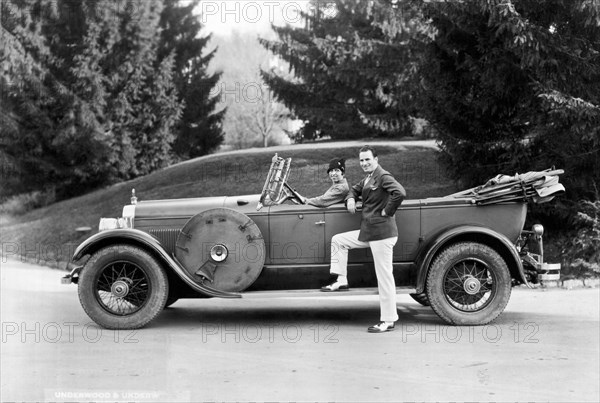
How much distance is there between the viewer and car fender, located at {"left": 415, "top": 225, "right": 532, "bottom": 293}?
24.5ft

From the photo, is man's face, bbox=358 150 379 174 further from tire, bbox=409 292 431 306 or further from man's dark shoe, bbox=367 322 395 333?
tire, bbox=409 292 431 306

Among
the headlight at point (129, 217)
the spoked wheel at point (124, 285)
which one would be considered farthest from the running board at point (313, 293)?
the headlight at point (129, 217)

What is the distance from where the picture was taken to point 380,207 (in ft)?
23.9

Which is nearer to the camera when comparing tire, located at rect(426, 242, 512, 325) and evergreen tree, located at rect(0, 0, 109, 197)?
tire, located at rect(426, 242, 512, 325)

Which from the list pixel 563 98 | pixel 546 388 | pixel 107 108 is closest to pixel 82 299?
pixel 546 388

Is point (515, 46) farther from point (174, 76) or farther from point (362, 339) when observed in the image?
point (174, 76)

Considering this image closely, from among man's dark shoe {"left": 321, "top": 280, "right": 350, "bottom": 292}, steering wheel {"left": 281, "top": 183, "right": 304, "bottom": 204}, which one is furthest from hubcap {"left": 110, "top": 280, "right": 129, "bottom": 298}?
man's dark shoe {"left": 321, "top": 280, "right": 350, "bottom": 292}

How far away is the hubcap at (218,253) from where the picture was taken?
7473 millimetres

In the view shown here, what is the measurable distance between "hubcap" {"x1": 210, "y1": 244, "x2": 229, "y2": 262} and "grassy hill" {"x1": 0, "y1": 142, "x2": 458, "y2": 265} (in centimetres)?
728

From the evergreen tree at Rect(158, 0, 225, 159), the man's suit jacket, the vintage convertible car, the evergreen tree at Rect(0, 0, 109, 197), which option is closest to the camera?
the man's suit jacket

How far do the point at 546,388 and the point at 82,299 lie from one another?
4610mm

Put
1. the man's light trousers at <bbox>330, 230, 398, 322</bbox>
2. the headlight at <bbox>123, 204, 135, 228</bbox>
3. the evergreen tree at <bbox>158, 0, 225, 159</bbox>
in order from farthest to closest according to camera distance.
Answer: the evergreen tree at <bbox>158, 0, 225, 159</bbox>
the headlight at <bbox>123, 204, 135, 228</bbox>
the man's light trousers at <bbox>330, 230, 398, 322</bbox>

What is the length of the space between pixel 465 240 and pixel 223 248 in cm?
254

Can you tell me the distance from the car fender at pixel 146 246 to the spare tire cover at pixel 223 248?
0.41 feet
